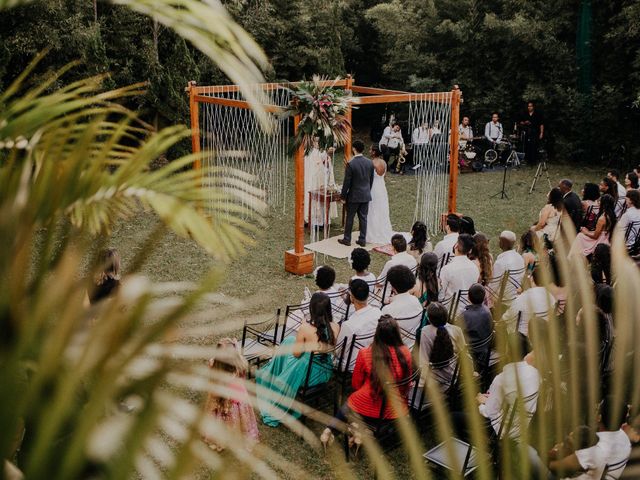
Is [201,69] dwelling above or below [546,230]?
above

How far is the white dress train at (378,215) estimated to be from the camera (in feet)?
36.4

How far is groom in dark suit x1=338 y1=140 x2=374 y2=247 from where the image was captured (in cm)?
1023

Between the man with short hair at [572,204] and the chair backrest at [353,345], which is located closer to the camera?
the chair backrest at [353,345]

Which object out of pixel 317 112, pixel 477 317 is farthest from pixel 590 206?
pixel 477 317

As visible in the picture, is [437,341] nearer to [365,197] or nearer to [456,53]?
[365,197]

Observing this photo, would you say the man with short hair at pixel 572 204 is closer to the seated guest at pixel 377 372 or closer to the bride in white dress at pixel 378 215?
the bride in white dress at pixel 378 215

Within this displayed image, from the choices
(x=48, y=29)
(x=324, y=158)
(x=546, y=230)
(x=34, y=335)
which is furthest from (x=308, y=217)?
(x=34, y=335)

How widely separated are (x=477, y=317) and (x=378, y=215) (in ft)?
18.4

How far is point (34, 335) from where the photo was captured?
97cm

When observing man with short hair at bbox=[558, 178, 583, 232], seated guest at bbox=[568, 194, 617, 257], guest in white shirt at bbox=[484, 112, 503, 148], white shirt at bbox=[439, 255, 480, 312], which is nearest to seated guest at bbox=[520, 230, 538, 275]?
white shirt at bbox=[439, 255, 480, 312]

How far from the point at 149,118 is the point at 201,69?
7.08 ft

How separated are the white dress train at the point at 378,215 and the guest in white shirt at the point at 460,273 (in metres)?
4.22

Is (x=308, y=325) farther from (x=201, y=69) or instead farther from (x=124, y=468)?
(x=201, y=69)

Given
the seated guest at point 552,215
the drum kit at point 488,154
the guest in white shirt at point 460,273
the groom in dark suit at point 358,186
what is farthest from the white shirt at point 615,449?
the drum kit at point 488,154
